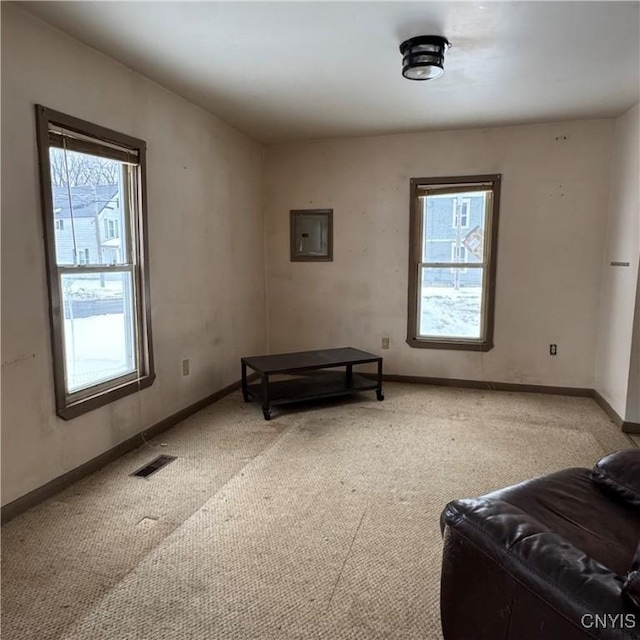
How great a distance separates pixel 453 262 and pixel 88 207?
3.14 meters

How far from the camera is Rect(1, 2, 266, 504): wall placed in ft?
7.31

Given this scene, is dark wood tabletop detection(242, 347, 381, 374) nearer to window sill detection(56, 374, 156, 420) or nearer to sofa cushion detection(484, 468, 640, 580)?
window sill detection(56, 374, 156, 420)

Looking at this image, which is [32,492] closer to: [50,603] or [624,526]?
[50,603]

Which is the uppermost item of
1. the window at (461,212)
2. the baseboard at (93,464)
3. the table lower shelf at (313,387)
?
the window at (461,212)

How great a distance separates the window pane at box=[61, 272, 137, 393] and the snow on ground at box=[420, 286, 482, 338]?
2.74 m

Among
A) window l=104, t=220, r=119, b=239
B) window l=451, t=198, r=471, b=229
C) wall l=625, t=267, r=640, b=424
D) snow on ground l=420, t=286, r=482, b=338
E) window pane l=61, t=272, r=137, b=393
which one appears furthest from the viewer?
snow on ground l=420, t=286, r=482, b=338

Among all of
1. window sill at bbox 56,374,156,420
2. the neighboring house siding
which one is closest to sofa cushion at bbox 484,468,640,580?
window sill at bbox 56,374,156,420

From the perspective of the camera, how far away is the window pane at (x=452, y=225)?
14.3 ft

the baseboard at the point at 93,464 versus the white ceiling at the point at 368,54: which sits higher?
the white ceiling at the point at 368,54

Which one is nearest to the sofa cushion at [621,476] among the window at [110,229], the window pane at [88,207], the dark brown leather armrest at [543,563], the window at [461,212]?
the dark brown leather armrest at [543,563]

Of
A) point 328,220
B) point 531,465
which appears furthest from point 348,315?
point 531,465

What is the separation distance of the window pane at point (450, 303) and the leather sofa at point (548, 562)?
2.82 metres

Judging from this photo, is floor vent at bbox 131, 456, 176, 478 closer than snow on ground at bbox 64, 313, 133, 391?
No

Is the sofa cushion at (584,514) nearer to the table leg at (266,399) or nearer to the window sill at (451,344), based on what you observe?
the table leg at (266,399)
